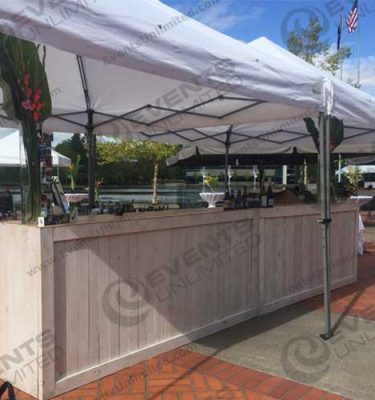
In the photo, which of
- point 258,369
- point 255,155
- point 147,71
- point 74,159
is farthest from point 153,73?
A: point 74,159

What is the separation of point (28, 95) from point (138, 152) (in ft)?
50.1

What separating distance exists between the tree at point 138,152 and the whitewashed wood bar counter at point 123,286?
→ 1258cm

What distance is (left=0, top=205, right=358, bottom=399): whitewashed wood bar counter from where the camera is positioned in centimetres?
303

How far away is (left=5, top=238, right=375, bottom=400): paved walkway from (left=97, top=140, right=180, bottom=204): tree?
13.0 metres

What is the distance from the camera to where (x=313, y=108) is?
12.5 ft

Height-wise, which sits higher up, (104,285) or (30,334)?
(104,285)

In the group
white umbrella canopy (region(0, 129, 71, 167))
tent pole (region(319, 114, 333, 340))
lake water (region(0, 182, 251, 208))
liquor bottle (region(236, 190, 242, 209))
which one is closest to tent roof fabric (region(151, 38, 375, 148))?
tent pole (region(319, 114, 333, 340))

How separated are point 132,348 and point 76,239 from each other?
0.99m

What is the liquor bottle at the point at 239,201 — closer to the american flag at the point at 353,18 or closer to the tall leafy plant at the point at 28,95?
the tall leafy plant at the point at 28,95

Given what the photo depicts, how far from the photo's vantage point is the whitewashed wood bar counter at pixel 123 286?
3.03m

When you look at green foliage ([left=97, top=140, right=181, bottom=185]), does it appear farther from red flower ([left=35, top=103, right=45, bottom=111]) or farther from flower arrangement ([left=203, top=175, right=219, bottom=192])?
red flower ([left=35, top=103, right=45, bottom=111])

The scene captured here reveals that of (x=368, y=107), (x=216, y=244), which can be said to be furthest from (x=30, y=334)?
(x=368, y=107)

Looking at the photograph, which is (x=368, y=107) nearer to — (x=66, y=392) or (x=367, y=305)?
(x=367, y=305)

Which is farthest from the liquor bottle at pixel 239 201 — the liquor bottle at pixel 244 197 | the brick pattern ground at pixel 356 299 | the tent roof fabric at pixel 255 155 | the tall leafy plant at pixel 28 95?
the tent roof fabric at pixel 255 155
